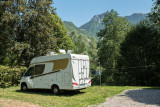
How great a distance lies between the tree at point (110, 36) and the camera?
29.5 metres

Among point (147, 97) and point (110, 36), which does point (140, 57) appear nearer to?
point (147, 97)

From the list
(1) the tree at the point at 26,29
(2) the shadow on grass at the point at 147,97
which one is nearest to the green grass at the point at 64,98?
(2) the shadow on grass at the point at 147,97

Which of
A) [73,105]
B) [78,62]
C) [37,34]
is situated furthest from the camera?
[37,34]

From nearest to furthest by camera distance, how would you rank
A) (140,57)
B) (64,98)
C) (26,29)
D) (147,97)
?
(147,97), (64,98), (140,57), (26,29)

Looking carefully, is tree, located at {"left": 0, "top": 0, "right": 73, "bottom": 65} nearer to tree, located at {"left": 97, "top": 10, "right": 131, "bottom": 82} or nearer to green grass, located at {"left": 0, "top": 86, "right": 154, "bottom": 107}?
green grass, located at {"left": 0, "top": 86, "right": 154, "bottom": 107}

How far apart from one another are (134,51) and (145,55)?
47.6 inches

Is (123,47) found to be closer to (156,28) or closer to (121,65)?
(121,65)

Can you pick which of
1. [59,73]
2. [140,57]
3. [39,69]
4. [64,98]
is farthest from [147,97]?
[140,57]

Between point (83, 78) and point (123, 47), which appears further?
point (123, 47)

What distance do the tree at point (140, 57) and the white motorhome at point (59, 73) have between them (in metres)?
7.89

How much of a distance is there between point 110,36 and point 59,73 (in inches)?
933

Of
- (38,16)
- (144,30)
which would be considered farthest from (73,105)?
(38,16)

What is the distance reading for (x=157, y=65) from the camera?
15766 millimetres

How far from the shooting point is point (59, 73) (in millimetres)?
10031
